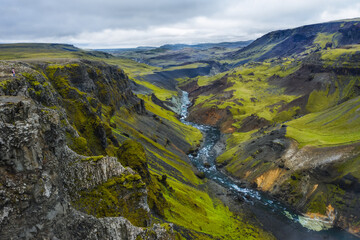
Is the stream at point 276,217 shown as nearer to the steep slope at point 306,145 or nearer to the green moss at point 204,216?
the steep slope at point 306,145

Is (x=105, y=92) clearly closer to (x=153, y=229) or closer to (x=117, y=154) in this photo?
(x=117, y=154)

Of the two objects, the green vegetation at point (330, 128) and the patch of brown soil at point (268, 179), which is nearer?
the patch of brown soil at point (268, 179)

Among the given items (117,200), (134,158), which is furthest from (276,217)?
(117,200)

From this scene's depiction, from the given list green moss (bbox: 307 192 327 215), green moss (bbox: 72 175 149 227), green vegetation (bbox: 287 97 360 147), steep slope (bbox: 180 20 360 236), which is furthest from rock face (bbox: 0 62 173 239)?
green vegetation (bbox: 287 97 360 147)

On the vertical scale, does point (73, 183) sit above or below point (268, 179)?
above

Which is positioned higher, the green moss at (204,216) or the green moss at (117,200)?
the green moss at (117,200)

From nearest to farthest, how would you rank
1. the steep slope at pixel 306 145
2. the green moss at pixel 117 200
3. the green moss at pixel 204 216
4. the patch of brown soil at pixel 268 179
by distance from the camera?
1. the green moss at pixel 117 200
2. the green moss at pixel 204 216
3. the steep slope at pixel 306 145
4. the patch of brown soil at pixel 268 179

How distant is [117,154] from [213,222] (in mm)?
30488

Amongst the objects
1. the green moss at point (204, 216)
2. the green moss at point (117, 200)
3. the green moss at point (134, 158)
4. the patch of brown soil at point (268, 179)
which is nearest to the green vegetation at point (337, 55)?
the patch of brown soil at point (268, 179)

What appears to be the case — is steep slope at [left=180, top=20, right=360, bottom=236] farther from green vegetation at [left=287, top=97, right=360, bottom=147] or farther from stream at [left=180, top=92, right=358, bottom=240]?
stream at [left=180, top=92, right=358, bottom=240]

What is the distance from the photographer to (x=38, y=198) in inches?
575

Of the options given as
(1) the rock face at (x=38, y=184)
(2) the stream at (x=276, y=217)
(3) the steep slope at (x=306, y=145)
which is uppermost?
(1) the rock face at (x=38, y=184)

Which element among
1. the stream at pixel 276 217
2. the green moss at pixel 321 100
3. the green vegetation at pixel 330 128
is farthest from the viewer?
the green moss at pixel 321 100

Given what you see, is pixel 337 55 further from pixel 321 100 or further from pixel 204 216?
pixel 204 216
